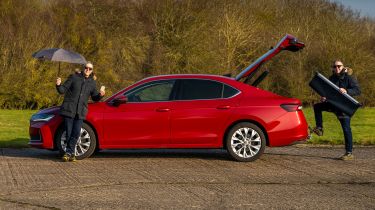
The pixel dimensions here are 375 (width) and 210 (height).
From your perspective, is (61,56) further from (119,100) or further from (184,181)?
(184,181)

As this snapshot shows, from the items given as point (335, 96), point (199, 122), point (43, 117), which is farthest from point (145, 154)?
point (335, 96)

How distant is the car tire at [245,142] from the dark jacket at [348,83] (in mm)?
1965

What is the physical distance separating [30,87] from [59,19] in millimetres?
6380

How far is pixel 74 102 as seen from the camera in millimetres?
11836

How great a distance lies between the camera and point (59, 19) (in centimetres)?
3816

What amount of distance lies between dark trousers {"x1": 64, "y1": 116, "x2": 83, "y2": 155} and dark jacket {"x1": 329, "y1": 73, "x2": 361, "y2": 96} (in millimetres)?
4779

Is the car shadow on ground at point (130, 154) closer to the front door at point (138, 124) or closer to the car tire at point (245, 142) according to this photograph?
the car tire at point (245, 142)

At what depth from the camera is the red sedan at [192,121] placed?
11.8 metres

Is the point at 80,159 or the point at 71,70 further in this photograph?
the point at 71,70

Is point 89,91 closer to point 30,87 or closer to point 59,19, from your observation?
point 30,87

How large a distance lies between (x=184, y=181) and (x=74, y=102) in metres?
3.12

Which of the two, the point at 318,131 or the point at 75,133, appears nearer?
the point at 75,133

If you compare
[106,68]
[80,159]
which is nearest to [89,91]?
[80,159]

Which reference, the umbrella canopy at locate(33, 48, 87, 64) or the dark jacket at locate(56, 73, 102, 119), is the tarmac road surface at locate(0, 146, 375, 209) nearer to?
the dark jacket at locate(56, 73, 102, 119)
